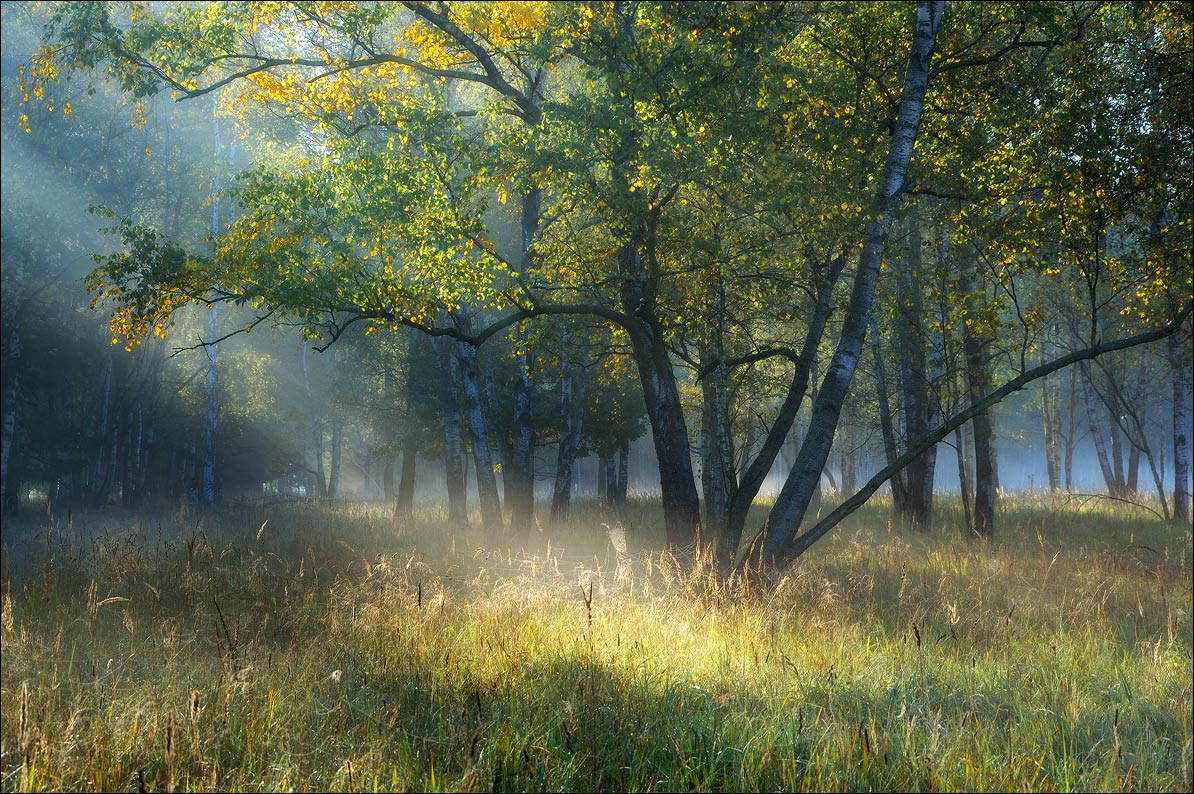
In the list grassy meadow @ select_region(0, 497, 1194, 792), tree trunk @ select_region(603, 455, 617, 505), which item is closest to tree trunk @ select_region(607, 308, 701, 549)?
grassy meadow @ select_region(0, 497, 1194, 792)

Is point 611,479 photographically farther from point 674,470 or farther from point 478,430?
point 674,470

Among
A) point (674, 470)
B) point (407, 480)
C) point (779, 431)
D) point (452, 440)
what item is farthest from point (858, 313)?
point (407, 480)

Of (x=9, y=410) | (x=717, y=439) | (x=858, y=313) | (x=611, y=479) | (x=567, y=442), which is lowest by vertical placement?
(x=611, y=479)

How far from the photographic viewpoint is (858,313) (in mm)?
8758

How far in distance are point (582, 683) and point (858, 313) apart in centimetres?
536

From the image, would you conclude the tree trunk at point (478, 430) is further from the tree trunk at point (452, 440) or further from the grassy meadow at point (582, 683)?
the grassy meadow at point (582, 683)

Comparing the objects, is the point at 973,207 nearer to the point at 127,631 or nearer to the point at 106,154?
the point at 127,631

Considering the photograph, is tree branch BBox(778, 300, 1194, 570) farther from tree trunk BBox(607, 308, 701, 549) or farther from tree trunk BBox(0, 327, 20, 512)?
tree trunk BBox(0, 327, 20, 512)

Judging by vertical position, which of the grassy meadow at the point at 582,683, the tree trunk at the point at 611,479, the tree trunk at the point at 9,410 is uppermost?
the tree trunk at the point at 9,410

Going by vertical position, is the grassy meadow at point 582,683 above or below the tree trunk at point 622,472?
below

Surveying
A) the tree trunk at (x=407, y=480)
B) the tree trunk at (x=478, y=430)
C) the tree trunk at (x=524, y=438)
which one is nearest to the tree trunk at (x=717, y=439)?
the tree trunk at (x=524, y=438)

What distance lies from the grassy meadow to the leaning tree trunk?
65cm

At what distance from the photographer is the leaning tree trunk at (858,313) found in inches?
342

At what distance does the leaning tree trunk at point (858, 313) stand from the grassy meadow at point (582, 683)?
25.7 inches
